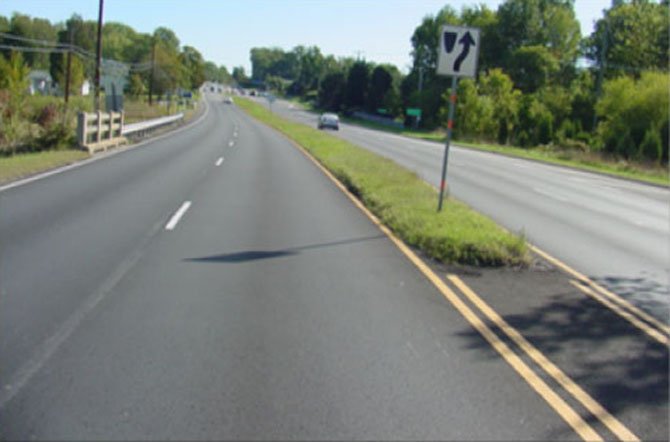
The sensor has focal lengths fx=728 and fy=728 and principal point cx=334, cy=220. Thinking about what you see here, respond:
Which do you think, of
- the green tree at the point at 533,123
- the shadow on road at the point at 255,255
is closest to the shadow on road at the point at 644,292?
the shadow on road at the point at 255,255

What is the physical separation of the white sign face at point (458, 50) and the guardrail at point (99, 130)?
1475 cm

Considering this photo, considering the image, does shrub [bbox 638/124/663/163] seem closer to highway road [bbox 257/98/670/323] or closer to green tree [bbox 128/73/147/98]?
highway road [bbox 257/98/670/323]

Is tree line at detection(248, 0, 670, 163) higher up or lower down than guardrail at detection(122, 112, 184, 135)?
higher up

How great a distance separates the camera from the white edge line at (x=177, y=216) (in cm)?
1130

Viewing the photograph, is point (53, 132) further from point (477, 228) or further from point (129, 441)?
point (129, 441)

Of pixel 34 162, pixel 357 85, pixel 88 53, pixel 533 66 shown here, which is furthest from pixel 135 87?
pixel 34 162

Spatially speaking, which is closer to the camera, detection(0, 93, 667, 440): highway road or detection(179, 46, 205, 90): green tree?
detection(0, 93, 667, 440): highway road

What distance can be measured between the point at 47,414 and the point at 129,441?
0.66 m

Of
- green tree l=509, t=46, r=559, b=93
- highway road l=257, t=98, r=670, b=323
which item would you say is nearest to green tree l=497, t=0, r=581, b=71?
green tree l=509, t=46, r=559, b=93

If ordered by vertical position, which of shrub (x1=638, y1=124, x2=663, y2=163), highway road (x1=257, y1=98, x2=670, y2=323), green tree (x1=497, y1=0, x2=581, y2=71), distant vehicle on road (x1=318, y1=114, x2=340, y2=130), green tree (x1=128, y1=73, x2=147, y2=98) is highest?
green tree (x1=497, y1=0, x2=581, y2=71)

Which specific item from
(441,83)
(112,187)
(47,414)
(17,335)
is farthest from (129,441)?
(441,83)

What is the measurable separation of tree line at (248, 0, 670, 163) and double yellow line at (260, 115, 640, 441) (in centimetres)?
3352

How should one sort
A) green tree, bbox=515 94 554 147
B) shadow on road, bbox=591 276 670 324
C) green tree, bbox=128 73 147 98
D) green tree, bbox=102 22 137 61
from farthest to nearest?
1. green tree, bbox=102 22 137 61
2. green tree, bbox=128 73 147 98
3. green tree, bbox=515 94 554 147
4. shadow on road, bbox=591 276 670 324

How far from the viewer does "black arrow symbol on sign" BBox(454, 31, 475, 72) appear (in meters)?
12.0
